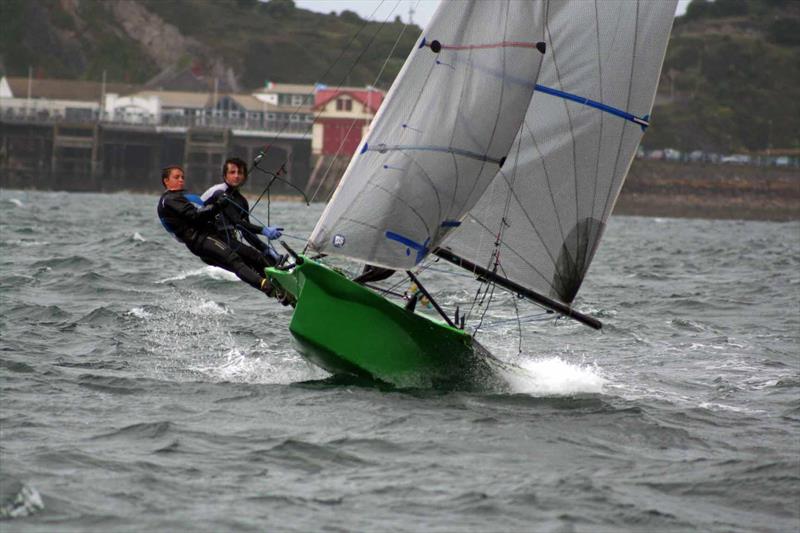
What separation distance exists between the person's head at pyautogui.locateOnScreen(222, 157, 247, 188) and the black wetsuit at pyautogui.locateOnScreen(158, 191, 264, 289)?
296 millimetres

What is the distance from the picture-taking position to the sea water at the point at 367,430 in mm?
8180

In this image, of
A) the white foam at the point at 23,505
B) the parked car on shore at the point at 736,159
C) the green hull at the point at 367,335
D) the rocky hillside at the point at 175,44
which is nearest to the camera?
the white foam at the point at 23,505

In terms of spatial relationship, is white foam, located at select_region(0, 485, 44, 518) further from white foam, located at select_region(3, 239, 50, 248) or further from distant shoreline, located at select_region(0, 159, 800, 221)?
distant shoreline, located at select_region(0, 159, 800, 221)

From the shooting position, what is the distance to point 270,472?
8852 mm

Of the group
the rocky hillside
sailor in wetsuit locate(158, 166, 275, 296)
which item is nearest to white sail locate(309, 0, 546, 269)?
sailor in wetsuit locate(158, 166, 275, 296)

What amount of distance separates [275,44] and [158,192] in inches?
2435

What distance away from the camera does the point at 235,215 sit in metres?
12.6

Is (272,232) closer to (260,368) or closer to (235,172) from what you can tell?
(235,172)

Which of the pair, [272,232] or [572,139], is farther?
[572,139]

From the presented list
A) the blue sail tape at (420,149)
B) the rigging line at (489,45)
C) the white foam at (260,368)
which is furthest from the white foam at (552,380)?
the rigging line at (489,45)

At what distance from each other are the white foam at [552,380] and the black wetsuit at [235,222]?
8.55 ft

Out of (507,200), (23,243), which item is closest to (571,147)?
(507,200)

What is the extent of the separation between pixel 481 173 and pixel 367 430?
2940 millimetres

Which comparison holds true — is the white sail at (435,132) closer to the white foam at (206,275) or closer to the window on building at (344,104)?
the white foam at (206,275)
